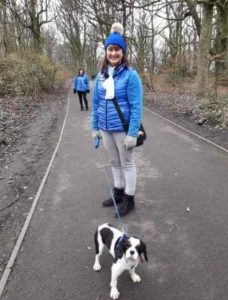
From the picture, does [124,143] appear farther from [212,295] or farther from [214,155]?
[214,155]

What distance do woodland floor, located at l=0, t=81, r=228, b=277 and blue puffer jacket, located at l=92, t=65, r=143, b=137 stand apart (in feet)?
6.42

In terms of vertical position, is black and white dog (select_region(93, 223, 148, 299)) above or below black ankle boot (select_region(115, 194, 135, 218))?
above

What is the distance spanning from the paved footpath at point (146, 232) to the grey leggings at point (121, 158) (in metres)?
0.51

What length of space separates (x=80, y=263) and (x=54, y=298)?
597mm

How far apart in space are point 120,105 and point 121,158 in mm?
769

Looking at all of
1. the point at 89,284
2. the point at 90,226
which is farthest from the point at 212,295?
the point at 90,226

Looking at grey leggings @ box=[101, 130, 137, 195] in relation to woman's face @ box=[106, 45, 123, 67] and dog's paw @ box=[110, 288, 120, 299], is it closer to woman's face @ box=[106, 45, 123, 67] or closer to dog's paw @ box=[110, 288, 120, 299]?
woman's face @ box=[106, 45, 123, 67]

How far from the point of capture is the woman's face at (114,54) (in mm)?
4246

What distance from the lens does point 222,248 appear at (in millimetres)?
3967

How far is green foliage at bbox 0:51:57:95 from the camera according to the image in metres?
19.1

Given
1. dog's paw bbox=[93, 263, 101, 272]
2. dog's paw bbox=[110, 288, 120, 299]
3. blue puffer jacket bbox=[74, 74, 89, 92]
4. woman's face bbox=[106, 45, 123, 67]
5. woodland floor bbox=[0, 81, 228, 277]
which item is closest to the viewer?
dog's paw bbox=[110, 288, 120, 299]

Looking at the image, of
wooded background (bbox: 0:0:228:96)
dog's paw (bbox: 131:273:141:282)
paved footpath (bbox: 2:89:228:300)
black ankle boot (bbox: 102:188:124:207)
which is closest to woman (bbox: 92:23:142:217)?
black ankle boot (bbox: 102:188:124:207)

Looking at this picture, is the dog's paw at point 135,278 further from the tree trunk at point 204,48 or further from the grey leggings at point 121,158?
the tree trunk at point 204,48

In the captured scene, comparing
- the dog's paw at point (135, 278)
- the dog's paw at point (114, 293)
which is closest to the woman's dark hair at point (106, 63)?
the dog's paw at point (135, 278)
